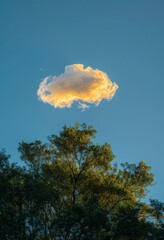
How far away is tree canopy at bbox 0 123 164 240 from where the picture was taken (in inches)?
1347

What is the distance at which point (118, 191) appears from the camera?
41.3 meters

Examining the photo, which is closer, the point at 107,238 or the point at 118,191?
the point at 107,238

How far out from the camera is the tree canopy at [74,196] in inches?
1347

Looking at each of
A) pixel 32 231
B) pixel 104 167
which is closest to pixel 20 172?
pixel 32 231

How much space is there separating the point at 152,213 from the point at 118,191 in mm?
5100

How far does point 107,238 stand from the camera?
118 feet

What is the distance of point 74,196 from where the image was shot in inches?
1646

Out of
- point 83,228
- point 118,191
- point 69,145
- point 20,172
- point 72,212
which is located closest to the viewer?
point 72,212

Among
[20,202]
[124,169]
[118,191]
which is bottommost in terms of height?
[20,202]

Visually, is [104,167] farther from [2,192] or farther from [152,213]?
[2,192]

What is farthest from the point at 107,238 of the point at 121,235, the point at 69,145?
the point at 69,145

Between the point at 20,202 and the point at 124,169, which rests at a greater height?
the point at 124,169

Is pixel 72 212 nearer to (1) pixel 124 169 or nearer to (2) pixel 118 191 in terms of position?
(2) pixel 118 191

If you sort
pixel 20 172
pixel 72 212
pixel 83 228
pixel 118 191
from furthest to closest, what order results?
pixel 118 191 → pixel 20 172 → pixel 83 228 → pixel 72 212
